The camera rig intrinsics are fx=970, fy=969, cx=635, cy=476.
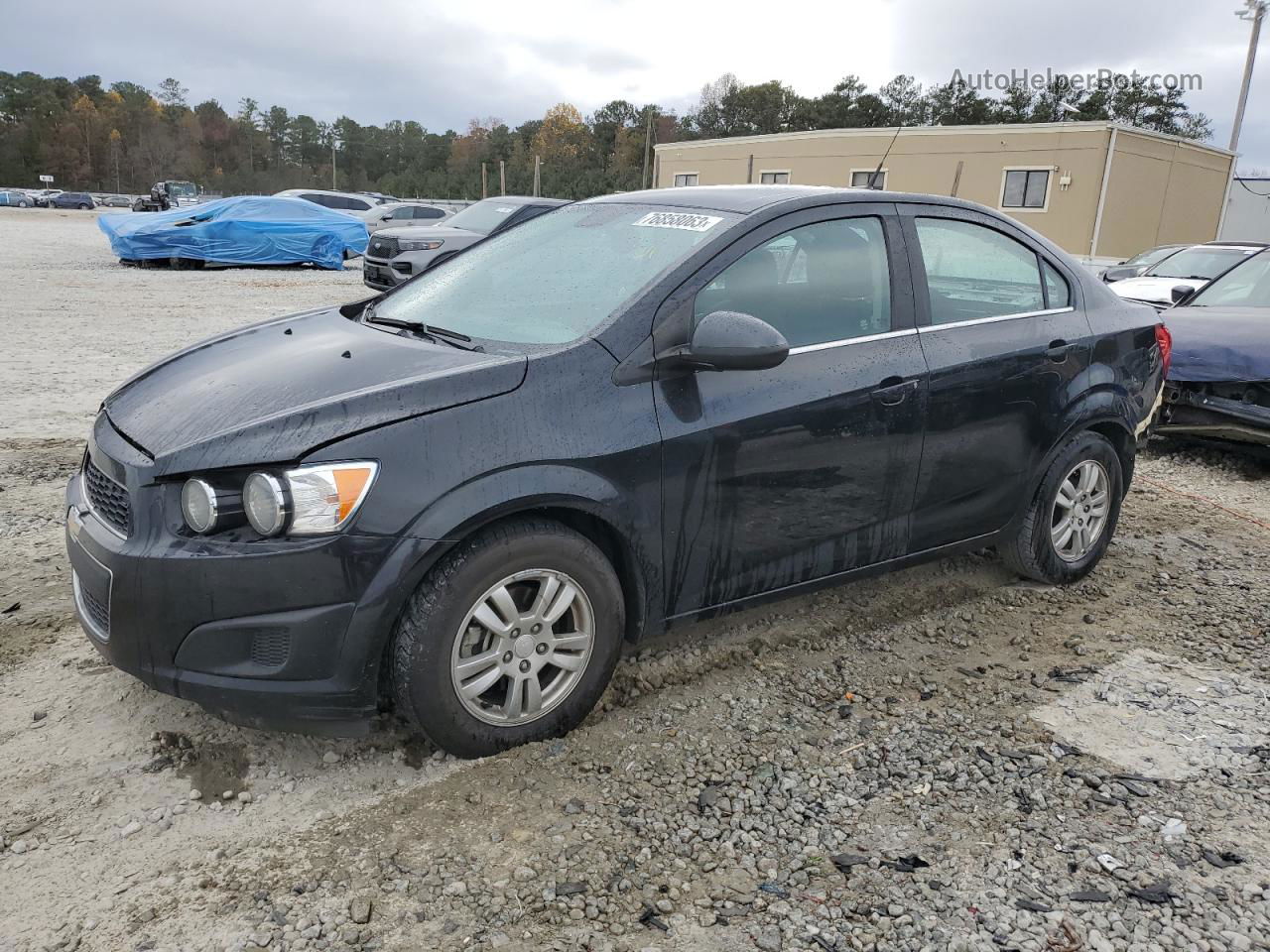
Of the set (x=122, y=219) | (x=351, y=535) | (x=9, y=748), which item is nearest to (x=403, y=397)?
(x=351, y=535)

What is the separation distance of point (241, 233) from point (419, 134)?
103 m

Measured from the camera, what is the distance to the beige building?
90.2 feet

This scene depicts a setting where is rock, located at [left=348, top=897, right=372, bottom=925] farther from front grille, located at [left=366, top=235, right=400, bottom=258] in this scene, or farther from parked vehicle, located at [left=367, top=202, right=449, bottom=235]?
parked vehicle, located at [left=367, top=202, right=449, bottom=235]

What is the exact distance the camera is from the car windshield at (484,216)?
16.2 meters

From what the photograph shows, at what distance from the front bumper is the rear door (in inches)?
86.5

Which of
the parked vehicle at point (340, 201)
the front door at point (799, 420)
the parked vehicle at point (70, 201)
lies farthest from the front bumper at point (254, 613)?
the parked vehicle at point (70, 201)

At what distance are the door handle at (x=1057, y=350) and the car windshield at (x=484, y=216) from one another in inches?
497

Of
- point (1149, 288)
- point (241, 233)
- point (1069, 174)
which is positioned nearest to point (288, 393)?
point (1149, 288)

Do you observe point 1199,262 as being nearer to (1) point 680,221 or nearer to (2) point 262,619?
(1) point 680,221

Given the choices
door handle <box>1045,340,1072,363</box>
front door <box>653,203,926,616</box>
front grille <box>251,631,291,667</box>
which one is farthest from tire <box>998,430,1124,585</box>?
front grille <box>251,631,291,667</box>

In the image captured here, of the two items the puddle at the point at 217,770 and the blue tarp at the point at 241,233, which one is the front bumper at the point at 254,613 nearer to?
the puddle at the point at 217,770

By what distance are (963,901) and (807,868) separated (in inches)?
15.7

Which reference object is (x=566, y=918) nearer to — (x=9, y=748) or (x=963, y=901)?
(x=963, y=901)

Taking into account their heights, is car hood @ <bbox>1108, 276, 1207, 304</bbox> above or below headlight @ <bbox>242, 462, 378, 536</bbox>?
above
